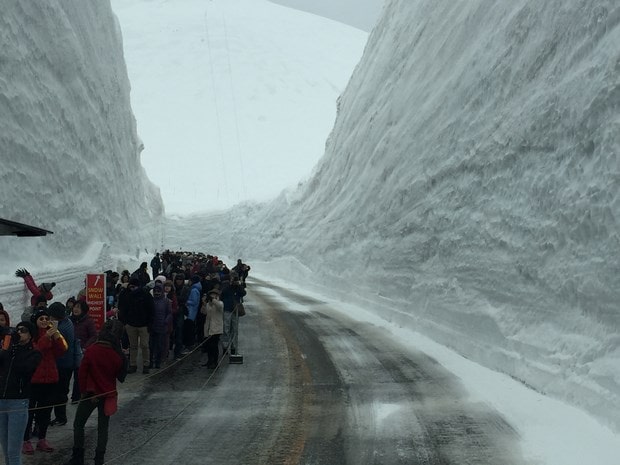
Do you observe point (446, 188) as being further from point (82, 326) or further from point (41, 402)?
point (41, 402)

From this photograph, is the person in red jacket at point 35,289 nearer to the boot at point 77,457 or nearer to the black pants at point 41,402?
the black pants at point 41,402

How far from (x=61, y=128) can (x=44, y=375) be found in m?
15.2

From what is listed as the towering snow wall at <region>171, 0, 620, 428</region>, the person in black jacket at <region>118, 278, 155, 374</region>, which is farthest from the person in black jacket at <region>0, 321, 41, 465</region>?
the towering snow wall at <region>171, 0, 620, 428</region>

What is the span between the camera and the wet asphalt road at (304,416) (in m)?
6.42

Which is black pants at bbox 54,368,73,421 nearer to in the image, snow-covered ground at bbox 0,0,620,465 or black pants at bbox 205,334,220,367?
black pants at bbox 205,334,220,367

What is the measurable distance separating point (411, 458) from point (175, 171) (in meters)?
83.9

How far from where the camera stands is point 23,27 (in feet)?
56.5

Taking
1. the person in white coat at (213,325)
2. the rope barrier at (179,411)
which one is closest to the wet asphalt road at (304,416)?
the rope barrier at (179,411)

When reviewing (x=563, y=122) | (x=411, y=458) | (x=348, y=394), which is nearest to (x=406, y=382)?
(x=348, y=394)

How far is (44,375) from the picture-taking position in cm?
653

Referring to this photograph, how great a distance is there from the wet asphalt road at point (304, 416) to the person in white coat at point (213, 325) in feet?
0.92

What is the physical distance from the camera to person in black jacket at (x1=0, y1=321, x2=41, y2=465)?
5.56m

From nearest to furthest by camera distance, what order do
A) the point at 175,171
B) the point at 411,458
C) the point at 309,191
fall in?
the point at 411,458 < the point at 309,191 < the point at 175,171

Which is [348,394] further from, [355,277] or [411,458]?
[355,277]
